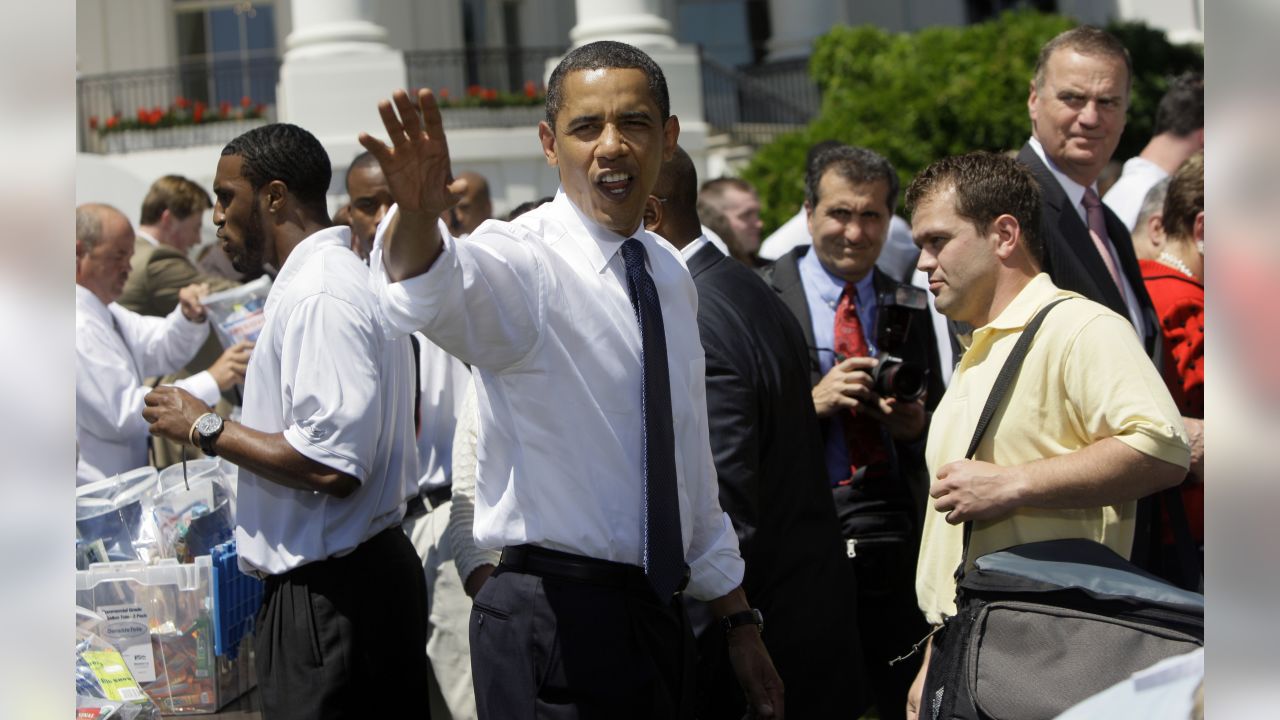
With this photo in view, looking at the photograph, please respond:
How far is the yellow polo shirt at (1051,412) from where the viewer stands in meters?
3.05

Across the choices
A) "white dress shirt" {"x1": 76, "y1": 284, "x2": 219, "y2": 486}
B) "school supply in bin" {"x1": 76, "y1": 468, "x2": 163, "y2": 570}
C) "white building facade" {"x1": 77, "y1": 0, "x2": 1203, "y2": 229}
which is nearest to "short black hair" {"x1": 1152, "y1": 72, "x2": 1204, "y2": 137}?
"white dress shirt" {"x1": 76, "y1": 284, "x2": 219, "y2": 486}

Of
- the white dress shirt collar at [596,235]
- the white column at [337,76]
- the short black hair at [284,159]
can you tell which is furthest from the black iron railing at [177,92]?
the white dress shirt collar at [596,235]

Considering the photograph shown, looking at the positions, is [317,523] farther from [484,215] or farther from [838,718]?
[484,215]

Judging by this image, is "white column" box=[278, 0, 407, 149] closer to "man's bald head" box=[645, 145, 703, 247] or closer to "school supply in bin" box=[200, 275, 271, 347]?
"school supply in bin" box=[200, 275, 271, 347]

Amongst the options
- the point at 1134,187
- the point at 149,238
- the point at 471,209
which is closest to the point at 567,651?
the point at 471,209

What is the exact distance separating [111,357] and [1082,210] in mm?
3319

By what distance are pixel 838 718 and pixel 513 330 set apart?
1.89 metres

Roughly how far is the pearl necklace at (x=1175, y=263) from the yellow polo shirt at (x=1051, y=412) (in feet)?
4.50

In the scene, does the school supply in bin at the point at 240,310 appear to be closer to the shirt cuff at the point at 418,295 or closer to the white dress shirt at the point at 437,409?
the white dress shirt at the point at 437,409

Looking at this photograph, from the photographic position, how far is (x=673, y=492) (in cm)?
275

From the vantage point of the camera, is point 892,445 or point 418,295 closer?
point 418,295

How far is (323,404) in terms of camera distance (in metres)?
3.42

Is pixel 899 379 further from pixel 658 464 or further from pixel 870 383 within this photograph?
pixel 658 464

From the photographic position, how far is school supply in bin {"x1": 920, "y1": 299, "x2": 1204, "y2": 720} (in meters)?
2.60
